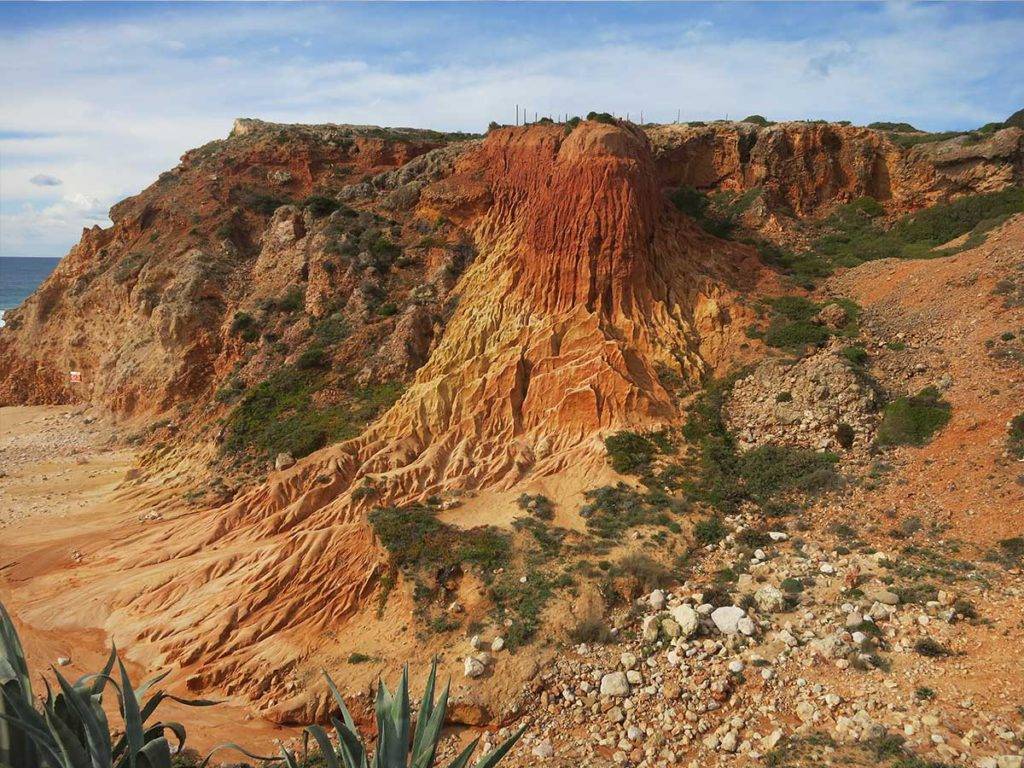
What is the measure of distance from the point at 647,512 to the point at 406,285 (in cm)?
1475

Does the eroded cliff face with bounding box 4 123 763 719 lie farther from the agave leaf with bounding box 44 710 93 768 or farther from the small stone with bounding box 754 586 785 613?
the agave leaf with bounding box 44 710 93 768

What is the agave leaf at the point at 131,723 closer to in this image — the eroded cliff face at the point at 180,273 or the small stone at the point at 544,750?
the small stone at the point at 544,750

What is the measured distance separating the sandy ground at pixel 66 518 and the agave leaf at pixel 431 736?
733 centimetres

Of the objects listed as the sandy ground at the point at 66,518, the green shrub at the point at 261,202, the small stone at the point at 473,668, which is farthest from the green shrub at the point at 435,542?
the green shrub at the point at 261,202

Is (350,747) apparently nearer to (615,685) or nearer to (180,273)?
(615,685)

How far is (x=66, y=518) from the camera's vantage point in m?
23.1

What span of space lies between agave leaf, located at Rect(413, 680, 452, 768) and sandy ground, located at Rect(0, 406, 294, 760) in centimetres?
733

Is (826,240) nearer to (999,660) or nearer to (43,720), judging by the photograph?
(999,660)

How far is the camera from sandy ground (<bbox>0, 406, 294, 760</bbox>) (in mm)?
14289

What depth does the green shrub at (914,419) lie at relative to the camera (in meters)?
18.4

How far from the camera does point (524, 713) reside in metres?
13.4

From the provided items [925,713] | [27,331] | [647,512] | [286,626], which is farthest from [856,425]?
[27,331]

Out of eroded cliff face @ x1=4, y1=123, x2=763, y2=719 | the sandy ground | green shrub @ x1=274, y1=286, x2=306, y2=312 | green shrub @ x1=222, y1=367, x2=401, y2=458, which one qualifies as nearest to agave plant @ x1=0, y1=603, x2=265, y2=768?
the sandy ground

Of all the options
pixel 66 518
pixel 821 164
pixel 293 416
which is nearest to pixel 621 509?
pixel 293 416
